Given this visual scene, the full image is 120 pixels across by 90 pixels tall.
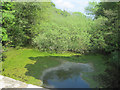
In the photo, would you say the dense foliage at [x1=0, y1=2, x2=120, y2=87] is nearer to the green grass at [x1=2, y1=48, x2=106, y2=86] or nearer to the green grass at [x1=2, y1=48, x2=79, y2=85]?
the green grass at [x1=2, y1=48, x2=106, y2=86]

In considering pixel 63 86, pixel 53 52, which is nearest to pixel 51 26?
pixel 53 52

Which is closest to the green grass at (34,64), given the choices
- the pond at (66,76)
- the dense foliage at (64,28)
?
the pond at (66,76)

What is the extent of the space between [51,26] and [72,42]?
1.52 meters

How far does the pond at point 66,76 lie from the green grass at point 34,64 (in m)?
0.16

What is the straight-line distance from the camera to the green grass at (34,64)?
3.84 meters

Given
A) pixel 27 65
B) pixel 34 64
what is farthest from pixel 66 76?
pixel 27 65

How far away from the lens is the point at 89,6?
507 cm

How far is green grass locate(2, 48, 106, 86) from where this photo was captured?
3.84 metres

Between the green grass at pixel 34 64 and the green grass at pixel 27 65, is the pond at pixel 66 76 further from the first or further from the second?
the green grass at pixel 27 65

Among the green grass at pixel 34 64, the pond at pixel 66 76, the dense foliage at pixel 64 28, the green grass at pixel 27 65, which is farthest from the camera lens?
the green grass at pixel 27 65

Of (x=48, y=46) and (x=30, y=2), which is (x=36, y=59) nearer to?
(x=48, y=46)

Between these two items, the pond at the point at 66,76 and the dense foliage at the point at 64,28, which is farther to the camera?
the dense foliage at the point at 64,28

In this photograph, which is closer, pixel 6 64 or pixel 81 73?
pixel 81 73

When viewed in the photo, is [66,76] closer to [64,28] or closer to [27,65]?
[27,65]
